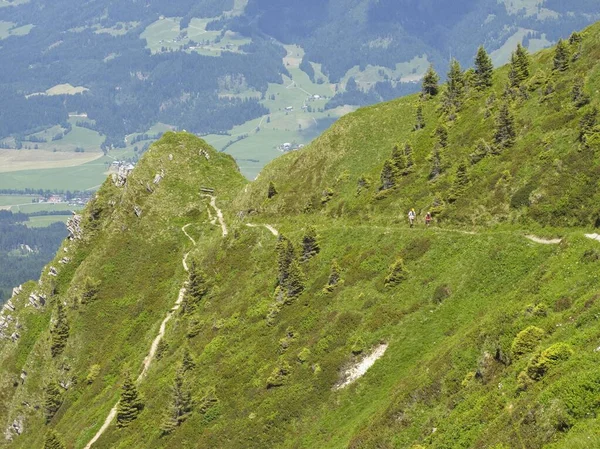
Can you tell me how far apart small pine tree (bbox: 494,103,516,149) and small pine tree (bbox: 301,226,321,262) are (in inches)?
1131

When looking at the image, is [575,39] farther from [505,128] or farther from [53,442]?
[53,442]

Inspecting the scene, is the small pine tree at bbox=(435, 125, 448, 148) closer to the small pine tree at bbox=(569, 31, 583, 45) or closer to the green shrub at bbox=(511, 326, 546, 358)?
the small pine tree at bbox=(569, 31, 583, 45)

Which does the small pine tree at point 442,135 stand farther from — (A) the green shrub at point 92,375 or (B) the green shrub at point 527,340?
(A) the green shrub at point 92,375

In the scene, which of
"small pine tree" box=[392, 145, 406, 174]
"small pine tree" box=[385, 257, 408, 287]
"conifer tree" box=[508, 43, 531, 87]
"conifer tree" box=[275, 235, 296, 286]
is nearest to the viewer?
"small pine tree" box=[385, 257, 408, 287]

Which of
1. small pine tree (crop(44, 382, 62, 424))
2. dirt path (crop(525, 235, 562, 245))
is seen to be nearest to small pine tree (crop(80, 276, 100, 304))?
small pine tree (crop(44, 382, 62, 424))

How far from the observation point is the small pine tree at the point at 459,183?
79.9m

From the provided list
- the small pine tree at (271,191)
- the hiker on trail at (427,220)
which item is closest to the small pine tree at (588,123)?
the hiker on trail at (427,220)

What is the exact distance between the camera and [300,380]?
6278cm

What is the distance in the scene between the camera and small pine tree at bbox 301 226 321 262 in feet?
283

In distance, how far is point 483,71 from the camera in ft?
365

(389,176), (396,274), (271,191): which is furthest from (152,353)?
(396,274)

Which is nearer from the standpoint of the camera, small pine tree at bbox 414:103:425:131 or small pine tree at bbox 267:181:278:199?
small pine tree at bbox 414:103:425:131

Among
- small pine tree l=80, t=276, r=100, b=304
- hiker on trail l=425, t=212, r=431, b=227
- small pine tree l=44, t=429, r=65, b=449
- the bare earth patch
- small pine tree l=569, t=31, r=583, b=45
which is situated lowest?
small pine tree l=44, t=429, r=65, b=449

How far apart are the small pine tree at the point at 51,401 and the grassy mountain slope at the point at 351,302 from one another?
1.22 meters
